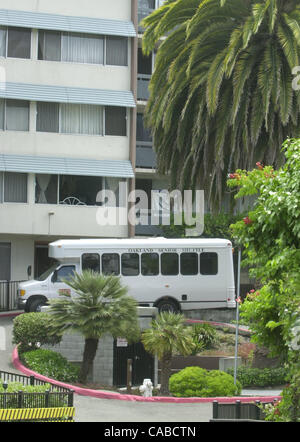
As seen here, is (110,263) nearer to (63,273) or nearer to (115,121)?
(63,273)

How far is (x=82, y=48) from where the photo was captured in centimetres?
3669

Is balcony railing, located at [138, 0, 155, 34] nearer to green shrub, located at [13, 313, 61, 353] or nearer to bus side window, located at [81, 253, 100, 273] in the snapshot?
bus side window, located at [81, 253, 100, 273]

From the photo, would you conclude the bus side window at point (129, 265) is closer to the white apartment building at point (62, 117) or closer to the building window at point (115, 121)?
the white apartment building at point (62, 117)

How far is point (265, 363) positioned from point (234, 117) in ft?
25.2

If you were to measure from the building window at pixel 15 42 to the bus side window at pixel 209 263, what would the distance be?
13.7m

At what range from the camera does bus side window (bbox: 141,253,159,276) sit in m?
28.6

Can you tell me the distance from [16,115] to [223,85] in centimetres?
1347

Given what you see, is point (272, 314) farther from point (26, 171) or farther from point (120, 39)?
point (120, 39)

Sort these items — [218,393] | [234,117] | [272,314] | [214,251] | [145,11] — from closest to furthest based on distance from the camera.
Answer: [272,314], [218,393], [234,117], [214,251], [145,11]

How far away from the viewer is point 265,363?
24.6 metres

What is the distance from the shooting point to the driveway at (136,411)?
18266mm

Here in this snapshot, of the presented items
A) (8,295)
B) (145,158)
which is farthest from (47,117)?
(8,295)

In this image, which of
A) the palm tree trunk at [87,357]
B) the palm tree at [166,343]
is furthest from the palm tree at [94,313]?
the palm tree at [166,343]
